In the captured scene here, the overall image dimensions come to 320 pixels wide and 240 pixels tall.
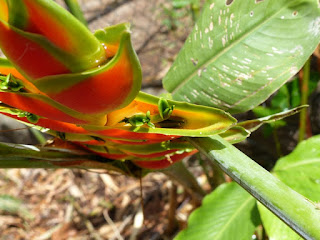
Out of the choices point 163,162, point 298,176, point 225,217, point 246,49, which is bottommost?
point 225,217

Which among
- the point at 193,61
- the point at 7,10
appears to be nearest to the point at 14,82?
the point at 7,10

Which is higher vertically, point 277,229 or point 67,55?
point 67,55

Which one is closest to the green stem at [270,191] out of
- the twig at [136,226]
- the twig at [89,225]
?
the twig at [136,226]

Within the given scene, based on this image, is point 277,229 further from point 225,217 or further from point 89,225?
point 89,225

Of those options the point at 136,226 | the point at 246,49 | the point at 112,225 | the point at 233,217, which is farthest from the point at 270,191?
the point at 112,225

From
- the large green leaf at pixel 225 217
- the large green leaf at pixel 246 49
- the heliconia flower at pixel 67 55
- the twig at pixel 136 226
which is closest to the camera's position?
the heliconia flower at pixel 67 55

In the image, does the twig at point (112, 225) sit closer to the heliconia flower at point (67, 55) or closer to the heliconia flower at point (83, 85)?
the heliconia flower at point (83, 85)
